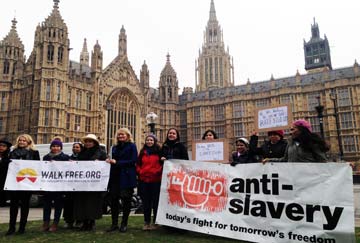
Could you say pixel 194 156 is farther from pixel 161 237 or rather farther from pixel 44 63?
pixel 44 63

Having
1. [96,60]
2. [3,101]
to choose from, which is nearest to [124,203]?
[96,60]

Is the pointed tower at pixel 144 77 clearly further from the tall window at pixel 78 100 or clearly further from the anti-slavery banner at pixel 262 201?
the anti-slavery banner at pixel 262 201

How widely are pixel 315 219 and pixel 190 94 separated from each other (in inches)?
1981

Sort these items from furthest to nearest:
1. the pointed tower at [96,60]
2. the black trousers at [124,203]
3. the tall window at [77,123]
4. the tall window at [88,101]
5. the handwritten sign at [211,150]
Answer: the pointed tower at [96,60] → the tall window at [88,101] → the tall window at [77,123] → the handwritten sign at [211,150] → the black trousers at [124,203]

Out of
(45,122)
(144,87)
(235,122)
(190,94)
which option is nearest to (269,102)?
(235,122)

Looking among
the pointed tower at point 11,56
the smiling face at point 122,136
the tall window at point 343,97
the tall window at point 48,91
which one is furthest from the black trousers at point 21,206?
the tall window at point 343,97

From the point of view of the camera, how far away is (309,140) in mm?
5129

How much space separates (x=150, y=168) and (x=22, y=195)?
283 centimetres

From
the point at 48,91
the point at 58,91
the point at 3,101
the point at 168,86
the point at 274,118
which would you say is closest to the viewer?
the point at 274,118

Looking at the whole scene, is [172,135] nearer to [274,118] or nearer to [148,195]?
[148,195]

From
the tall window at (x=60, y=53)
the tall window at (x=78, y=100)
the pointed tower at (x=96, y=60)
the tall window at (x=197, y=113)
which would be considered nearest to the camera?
the tall window at (x=60, y=53)

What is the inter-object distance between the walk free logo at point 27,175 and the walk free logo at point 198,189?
3098 millimetres

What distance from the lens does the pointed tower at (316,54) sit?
68706 mm

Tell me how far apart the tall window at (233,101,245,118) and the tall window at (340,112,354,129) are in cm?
1386
